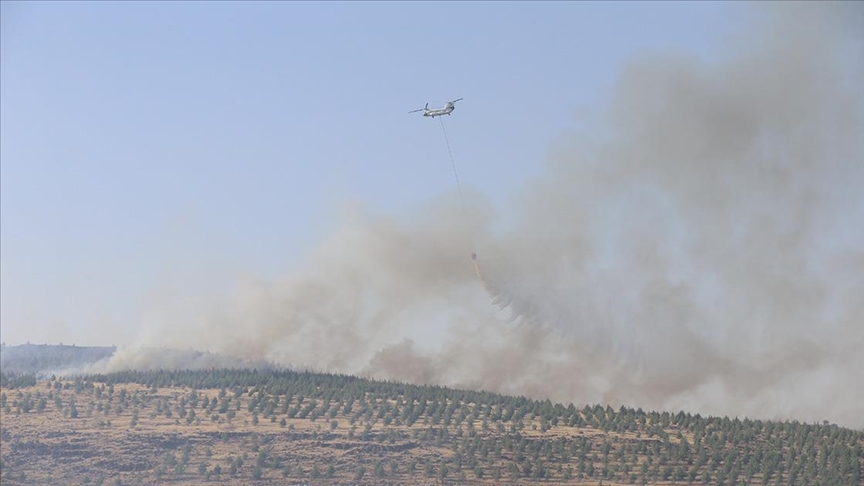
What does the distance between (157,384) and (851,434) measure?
2319 inches

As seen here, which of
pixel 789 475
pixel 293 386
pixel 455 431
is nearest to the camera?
pixel 789 475

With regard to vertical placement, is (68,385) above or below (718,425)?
below

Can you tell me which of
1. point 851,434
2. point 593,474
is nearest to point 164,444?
point 593,474

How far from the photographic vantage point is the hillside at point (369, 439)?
109 meters

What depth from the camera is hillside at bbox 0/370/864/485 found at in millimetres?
109062

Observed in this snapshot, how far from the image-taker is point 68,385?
5113 inches

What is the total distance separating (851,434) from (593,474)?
24.3 m

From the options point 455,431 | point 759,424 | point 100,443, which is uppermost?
point 759,424

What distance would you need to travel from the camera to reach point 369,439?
114625 millimetres

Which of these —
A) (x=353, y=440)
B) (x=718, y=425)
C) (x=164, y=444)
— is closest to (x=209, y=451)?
(x=164, y=444)

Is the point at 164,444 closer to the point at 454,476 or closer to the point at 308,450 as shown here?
the point at 308,450

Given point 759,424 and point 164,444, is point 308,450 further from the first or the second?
point 759,424

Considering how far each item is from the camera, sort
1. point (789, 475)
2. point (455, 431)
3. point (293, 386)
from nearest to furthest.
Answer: point (789, 475) < point (455, 431) < point (293, 386)

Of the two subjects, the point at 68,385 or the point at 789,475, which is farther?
the point at 68,385
